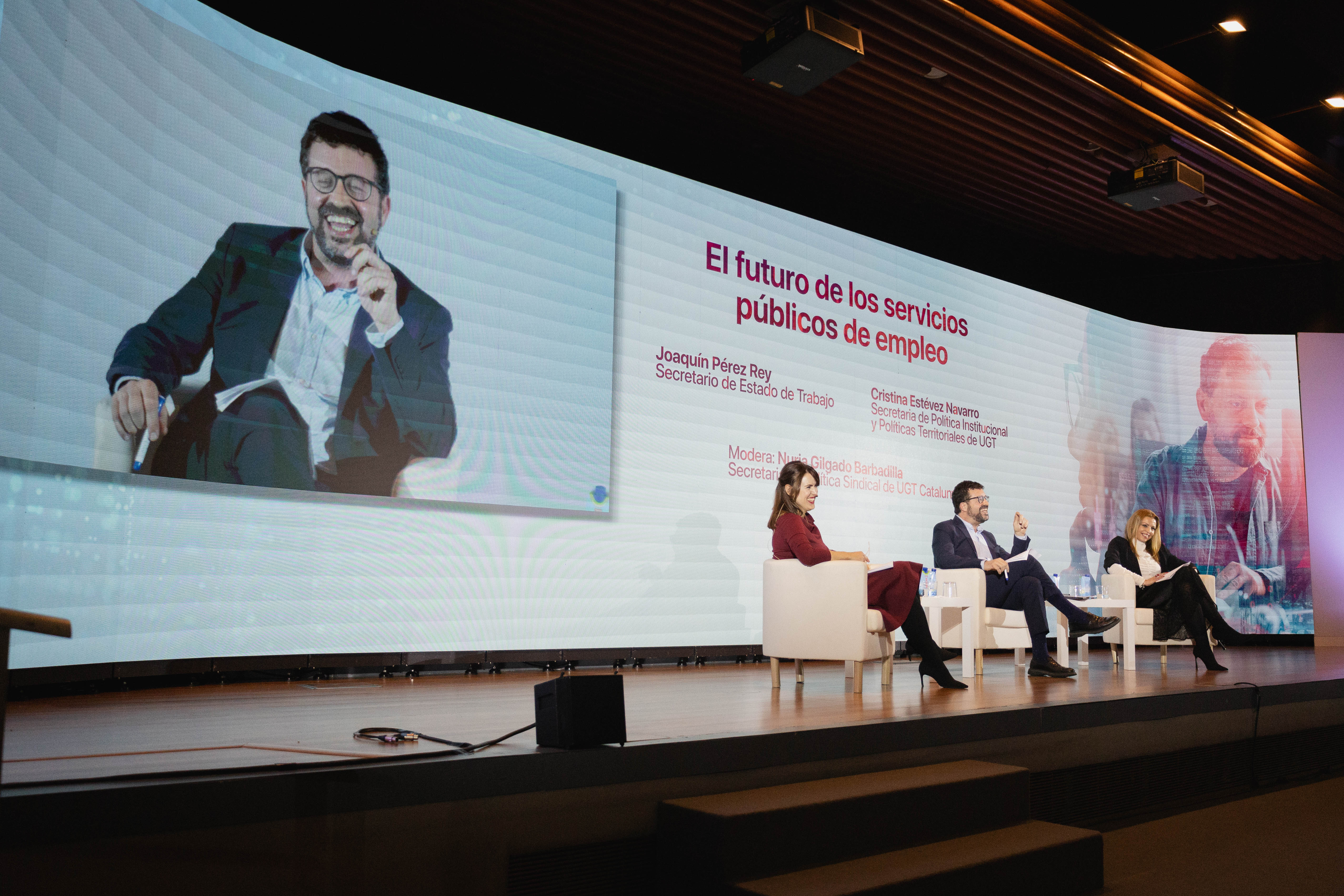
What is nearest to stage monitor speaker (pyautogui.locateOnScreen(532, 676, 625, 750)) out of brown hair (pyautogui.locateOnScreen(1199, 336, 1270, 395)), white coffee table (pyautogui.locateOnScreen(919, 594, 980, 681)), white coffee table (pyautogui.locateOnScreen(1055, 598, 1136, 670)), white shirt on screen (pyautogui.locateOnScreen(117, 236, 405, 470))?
white shirt on screen (pyautogui.locateOnScreen(117, 236, 405, 470))

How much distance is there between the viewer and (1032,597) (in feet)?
16.8


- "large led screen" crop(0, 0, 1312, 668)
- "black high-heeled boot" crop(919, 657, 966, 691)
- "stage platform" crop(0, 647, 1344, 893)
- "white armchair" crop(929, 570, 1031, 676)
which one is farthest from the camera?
"white armchair" crop(929, 570, 1031, 676)

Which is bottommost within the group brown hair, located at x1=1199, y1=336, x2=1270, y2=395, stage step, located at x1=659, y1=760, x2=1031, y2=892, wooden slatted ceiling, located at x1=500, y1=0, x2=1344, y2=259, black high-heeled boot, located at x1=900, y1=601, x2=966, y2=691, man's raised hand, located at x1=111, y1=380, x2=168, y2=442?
stage step, located at x1=659, y1=760, x2=1031, y2=892

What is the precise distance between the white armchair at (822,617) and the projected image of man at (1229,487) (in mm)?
6134

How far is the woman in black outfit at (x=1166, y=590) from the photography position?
5.59 meters

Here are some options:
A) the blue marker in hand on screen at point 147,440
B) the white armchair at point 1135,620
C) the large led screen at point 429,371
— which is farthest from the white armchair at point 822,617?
the blue marker in hand on screen at point 147,440

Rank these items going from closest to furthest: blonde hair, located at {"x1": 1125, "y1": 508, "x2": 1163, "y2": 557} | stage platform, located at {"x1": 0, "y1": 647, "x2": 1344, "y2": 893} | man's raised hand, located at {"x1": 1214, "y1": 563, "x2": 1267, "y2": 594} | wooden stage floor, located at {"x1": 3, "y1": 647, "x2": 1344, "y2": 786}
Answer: stage platform, located at {"x1": 0, "y1": 647, "x2": 1344, "y2": 893} → wooden stage floor, located at {"x1": 3, "y1": 647, "x2": 1344, "y2": 786} → blonde hair, located at {"x1": 1125, "y1": 508, "x2": 1163, "y2": 557} → man's raised hand, located at {"x1": 1214, "y1": 563, "x2": 1267, "y2": 594}

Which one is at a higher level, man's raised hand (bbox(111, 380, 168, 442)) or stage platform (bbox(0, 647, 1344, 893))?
man's raised hand (bbox(111, 380, 168, 442))

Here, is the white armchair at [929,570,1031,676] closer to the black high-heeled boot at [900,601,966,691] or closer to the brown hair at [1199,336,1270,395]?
the black high-heeled boot at [900,601,966,691]

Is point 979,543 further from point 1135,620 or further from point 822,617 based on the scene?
point 822,617

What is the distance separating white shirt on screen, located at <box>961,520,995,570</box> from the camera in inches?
212

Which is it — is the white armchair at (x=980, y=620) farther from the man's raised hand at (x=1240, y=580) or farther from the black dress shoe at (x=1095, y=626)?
the man's raised hand at (x=1240, y=580)

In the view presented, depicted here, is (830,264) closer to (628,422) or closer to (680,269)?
(680,269)

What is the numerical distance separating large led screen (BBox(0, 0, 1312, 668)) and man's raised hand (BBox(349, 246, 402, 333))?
0.04 metres
